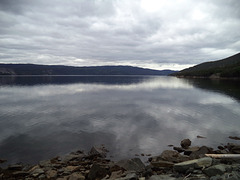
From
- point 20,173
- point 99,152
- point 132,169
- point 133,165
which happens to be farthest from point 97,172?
point 20,173

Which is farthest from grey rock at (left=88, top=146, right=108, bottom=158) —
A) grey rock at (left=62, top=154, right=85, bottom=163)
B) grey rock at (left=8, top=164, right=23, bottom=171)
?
grey rock at (left=8, top=164, right=23, bottom=171)

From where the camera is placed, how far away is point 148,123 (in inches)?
1329

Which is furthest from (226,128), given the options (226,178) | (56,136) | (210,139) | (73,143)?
(56,136)

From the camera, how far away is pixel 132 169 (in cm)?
1581

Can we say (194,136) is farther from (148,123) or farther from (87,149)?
(87,149)

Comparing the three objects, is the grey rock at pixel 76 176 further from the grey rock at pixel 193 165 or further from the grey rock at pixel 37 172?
the grey rock at pixel 193 165

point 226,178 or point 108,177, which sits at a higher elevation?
point 226,178

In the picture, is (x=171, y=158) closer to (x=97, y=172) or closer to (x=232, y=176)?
(x=232, y=176)

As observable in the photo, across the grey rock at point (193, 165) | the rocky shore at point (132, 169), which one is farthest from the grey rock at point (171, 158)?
the grey rock at point (193, 165)

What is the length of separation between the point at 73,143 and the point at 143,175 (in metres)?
13.1

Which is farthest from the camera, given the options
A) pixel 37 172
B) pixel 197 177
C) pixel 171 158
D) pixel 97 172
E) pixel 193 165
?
pixel 171 158

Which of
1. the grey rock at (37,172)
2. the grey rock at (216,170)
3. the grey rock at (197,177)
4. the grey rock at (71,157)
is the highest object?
the grey rock at (216,170)

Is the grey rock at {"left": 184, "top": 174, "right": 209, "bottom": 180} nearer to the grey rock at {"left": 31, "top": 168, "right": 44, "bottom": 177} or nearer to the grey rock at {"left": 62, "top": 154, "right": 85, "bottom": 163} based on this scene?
the grey rock at {"left": 62, "top": 154, "right": 85, "bottom": 163}

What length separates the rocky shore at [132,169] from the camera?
12.9 m
